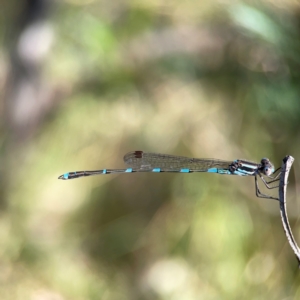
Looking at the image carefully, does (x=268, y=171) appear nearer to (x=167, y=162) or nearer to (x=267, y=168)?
(x=267, y=168)

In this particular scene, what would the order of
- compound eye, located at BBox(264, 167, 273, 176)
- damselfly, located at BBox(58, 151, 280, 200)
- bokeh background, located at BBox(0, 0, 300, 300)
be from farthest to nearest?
1. bokeh background, located at BBox(0, 0, 300, 300)
2. damselfly, located at BBox(58, 151, 280, 200)
3. compound eye, located at BBox(264, 167, 273, 176)

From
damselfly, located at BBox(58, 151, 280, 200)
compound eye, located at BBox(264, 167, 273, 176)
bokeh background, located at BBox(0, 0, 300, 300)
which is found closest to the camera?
compound eye, located at BBox(264, 167, 273, 176)

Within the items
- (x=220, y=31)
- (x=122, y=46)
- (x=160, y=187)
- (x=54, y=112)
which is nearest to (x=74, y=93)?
(x=54, y=112)

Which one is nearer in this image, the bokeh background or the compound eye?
the compound eye

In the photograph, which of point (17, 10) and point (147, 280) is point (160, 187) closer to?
point (147, 280)

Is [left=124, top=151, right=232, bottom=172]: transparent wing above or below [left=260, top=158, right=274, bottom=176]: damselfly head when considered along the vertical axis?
above

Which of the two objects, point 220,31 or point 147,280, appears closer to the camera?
point 147,280

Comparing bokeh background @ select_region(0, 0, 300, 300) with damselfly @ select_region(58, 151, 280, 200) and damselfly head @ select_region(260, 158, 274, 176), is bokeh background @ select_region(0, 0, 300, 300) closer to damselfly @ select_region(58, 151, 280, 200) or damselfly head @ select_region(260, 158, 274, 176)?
damselfly @ select_region(58, 151, 280, 200)

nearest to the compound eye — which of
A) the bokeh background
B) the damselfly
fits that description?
the damselfly
